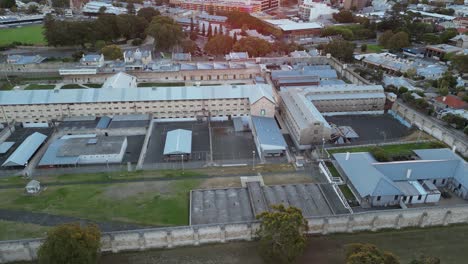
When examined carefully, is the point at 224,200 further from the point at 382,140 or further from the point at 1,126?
the point at 1,126

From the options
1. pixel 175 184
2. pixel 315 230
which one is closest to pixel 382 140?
pixel 315 230

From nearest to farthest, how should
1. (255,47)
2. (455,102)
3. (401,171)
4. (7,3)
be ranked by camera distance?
(401,171) < (455,102) < (255,47) < (7,3)

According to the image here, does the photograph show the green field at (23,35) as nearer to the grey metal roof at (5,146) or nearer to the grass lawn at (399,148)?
the grey metal roof at (5,146)

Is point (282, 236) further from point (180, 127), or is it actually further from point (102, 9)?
point (102, 9)

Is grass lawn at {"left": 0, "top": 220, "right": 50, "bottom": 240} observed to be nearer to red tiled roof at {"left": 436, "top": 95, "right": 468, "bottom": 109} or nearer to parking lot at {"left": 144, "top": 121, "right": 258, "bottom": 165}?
parking lot at {"left": 144, "top": 121, "right": 258, "bottom": 165}

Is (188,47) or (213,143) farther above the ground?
(188,47)

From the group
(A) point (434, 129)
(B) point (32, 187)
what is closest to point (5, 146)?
(B) point (32, 187)
